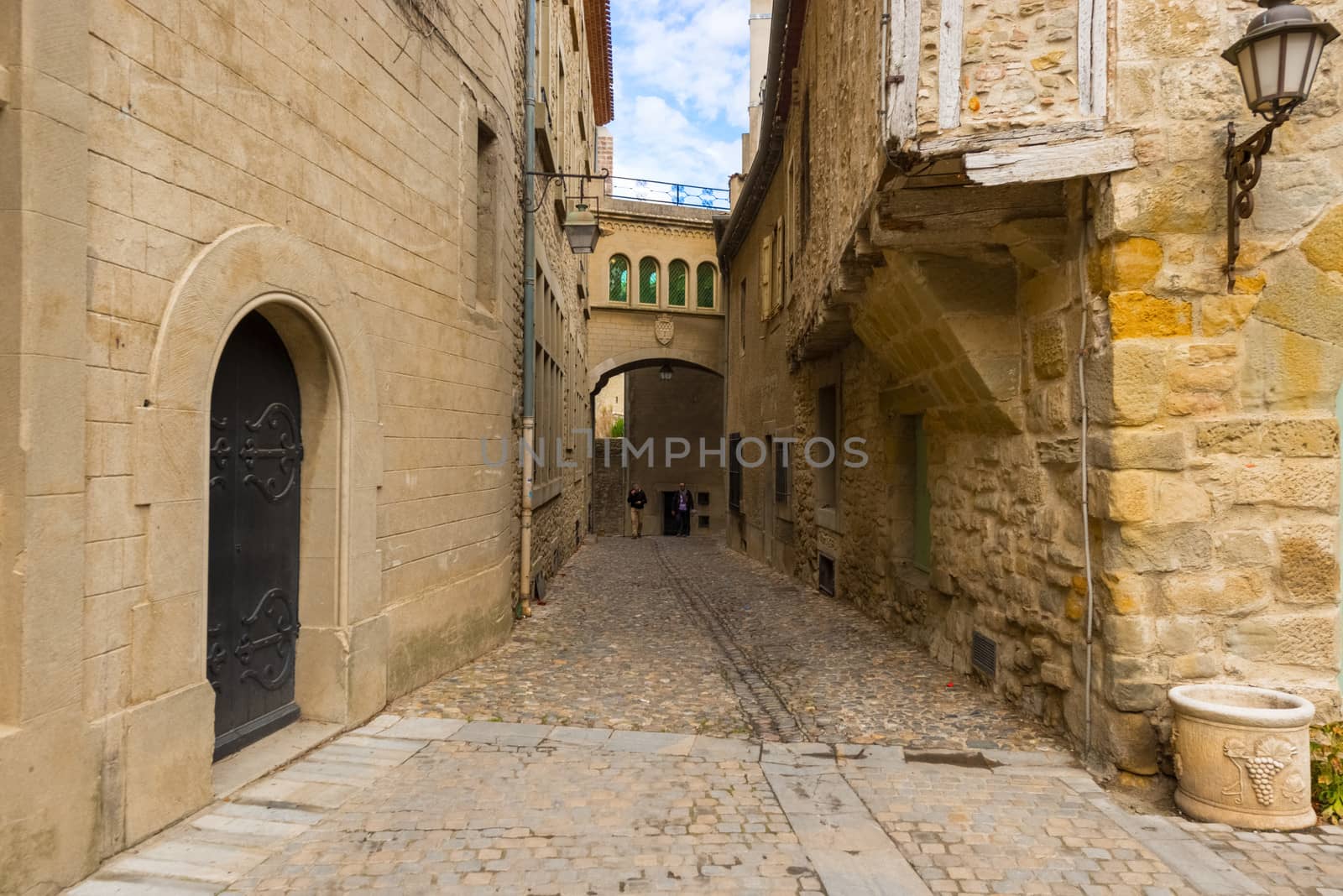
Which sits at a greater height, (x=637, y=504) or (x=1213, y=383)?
(x=1213, y=383)

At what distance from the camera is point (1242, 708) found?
3646mm

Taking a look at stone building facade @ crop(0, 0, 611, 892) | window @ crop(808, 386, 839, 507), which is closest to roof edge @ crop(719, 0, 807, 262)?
window @ crop(808, 386, 839, 507)

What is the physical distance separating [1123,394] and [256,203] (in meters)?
4.16

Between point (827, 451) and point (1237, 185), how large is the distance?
23.8 ft

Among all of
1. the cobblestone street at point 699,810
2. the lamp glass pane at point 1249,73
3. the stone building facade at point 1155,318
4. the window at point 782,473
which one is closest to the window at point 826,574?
the window at point 782,473

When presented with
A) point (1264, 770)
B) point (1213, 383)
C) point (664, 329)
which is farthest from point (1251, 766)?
point (664, 329)

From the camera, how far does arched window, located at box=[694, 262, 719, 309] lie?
71.6ft

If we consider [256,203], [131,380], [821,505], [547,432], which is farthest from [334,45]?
[821,505]

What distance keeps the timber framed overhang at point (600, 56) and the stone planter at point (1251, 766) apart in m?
16.9

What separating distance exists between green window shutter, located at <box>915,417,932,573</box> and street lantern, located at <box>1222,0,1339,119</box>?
14.2ft

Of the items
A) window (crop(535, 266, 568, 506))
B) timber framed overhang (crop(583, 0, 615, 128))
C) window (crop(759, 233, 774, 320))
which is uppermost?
timber framed overhang (crop(583, 0, 615, 128))

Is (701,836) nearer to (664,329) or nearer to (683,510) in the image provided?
(664,329)

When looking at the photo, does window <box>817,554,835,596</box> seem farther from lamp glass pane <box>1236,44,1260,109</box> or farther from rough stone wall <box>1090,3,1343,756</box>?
lamp glass pane <box>1236,44,1260,109</box>

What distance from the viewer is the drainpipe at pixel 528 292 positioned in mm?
8781
